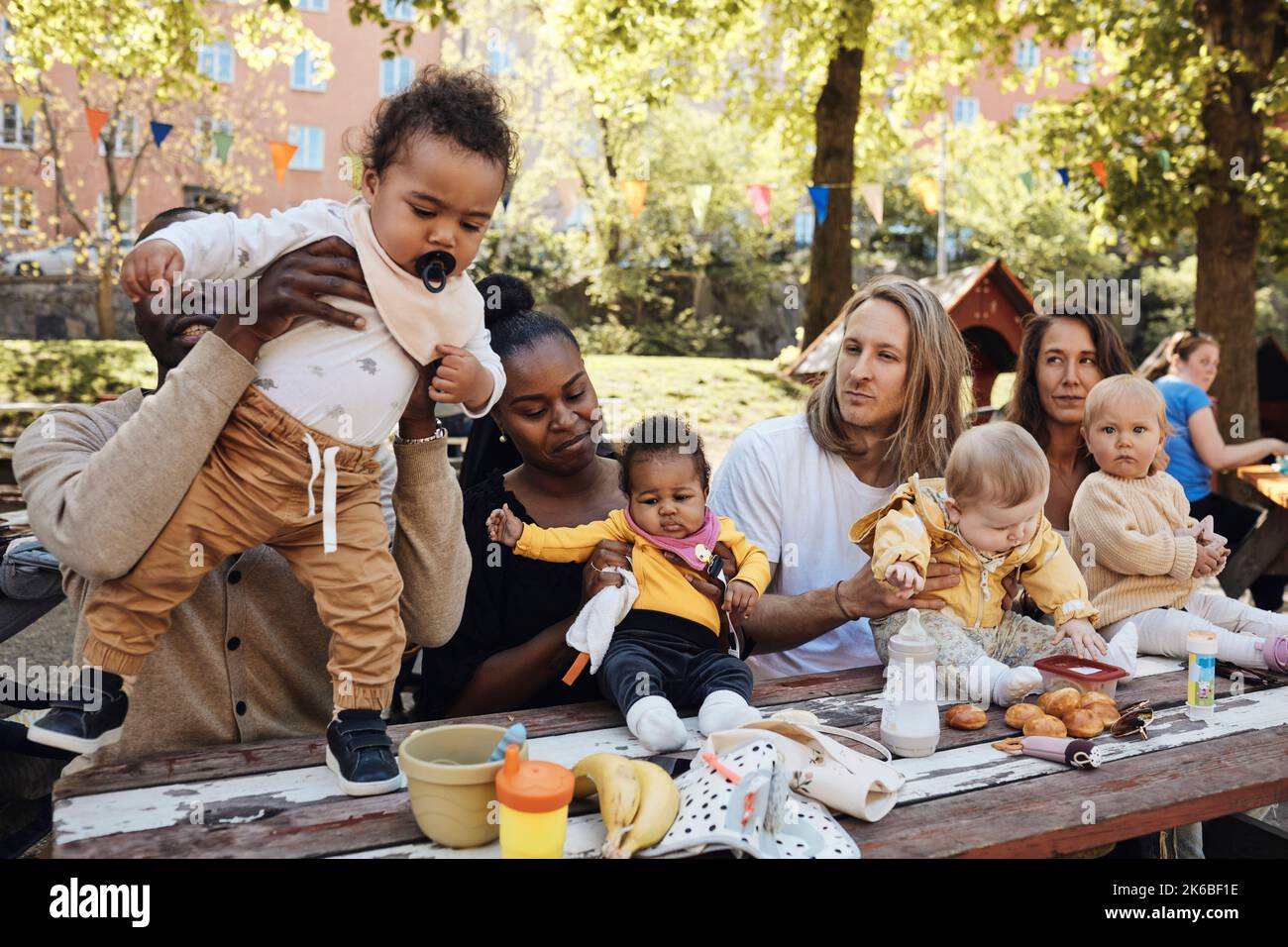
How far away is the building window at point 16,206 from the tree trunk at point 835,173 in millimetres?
15194

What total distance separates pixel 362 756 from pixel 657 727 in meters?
0.55

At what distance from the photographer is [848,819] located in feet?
5.84

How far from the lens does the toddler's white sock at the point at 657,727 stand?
2.05 m

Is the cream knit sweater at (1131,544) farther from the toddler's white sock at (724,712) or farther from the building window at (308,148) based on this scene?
the building window at (308,148)

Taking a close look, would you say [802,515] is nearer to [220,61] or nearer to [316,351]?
[316,351]

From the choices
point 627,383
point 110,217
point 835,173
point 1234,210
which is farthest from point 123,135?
point 1234,210

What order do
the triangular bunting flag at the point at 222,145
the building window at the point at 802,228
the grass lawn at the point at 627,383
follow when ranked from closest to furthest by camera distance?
1. the triangular bunting flag at the point at 222,145
2. the grass lawn at the point at 627,383
3. the building window at the point at 802,228

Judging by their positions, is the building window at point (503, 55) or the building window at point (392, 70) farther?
the building window at point (392, 70)

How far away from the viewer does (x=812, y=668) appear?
3.05 m

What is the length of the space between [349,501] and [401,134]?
74cm

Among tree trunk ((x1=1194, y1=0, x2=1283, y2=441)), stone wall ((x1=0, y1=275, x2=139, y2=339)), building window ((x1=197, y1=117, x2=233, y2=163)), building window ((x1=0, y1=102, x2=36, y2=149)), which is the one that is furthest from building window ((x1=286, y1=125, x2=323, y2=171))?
tree trunk ((x1=1194, y1=0, x2=1283, y2=441))

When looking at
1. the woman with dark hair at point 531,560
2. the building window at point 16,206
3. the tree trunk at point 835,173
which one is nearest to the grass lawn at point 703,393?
the tree trunk at point 835,173

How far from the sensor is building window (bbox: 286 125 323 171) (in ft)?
86.6

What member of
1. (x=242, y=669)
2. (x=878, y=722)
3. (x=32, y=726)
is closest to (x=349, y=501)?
(x=242, y=669)
